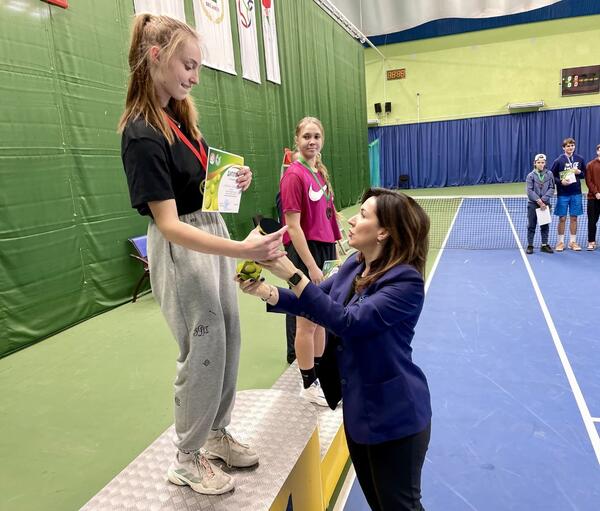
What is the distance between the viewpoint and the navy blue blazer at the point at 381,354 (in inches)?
57.9

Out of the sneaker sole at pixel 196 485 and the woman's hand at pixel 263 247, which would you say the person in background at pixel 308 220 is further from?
the woman's hand at pixel 263 247

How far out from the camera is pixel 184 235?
143cm

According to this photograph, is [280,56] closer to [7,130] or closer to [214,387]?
[7,130]

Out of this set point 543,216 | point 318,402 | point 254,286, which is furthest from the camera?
point 543,216

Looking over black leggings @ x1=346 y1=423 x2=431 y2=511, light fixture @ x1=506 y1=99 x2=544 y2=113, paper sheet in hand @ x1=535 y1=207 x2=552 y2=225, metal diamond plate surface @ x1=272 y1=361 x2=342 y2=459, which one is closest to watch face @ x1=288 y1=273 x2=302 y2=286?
black leggings @ x1=346 y1=423 x2=431 y2=511

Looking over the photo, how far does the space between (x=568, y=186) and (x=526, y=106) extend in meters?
14.2

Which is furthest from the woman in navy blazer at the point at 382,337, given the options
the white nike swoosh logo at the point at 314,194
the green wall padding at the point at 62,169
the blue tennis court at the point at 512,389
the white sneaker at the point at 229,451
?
the green wall padding at the point at 62,169

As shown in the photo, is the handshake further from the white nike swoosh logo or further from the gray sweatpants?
the white nike swoosh logo

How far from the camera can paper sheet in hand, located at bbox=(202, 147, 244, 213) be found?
1519 mm

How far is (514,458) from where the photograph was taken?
265 cm

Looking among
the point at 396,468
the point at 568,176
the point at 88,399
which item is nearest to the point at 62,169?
the point at 88,399

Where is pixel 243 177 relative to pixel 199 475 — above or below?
above

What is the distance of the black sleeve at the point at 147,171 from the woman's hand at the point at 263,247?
0.30 metres

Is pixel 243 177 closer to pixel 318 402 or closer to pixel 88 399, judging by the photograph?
pixel 318 402
